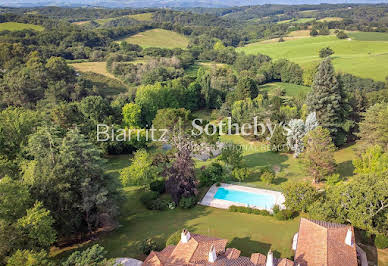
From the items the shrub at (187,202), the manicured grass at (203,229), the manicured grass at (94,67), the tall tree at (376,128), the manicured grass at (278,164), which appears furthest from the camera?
the manicured grass at (94,67)

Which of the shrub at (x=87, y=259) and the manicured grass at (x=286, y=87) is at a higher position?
the shrub at (x=87, y=259)

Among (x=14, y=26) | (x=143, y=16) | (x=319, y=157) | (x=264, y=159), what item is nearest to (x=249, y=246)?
(x=319, y=157)

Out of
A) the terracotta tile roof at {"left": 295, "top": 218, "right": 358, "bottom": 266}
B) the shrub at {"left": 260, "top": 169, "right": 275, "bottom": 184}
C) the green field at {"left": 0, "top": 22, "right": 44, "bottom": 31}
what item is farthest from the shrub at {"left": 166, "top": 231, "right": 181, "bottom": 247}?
the green field at {"left": 0, "top": 22, "right": 44, "bottom": 31}

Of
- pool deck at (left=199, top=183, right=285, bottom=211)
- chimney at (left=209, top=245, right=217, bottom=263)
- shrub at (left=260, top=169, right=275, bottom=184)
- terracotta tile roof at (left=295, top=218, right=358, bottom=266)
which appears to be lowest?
pool deck at (left=199, top=183, right=285, bottom=211)

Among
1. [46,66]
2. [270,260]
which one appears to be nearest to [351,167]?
[270,260]

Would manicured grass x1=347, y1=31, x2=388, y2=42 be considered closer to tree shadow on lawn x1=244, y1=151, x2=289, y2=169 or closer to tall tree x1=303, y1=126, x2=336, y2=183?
tree shadow on lawn x1=244, y1=151, x2=289, y2=169

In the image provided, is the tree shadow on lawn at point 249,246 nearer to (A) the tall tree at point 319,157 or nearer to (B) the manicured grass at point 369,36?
(A) the tall tree at point 319,157

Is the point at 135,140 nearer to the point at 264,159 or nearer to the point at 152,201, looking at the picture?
the point at 152,201

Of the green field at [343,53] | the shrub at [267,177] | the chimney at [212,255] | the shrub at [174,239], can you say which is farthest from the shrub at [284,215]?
the green field at [343,53]
